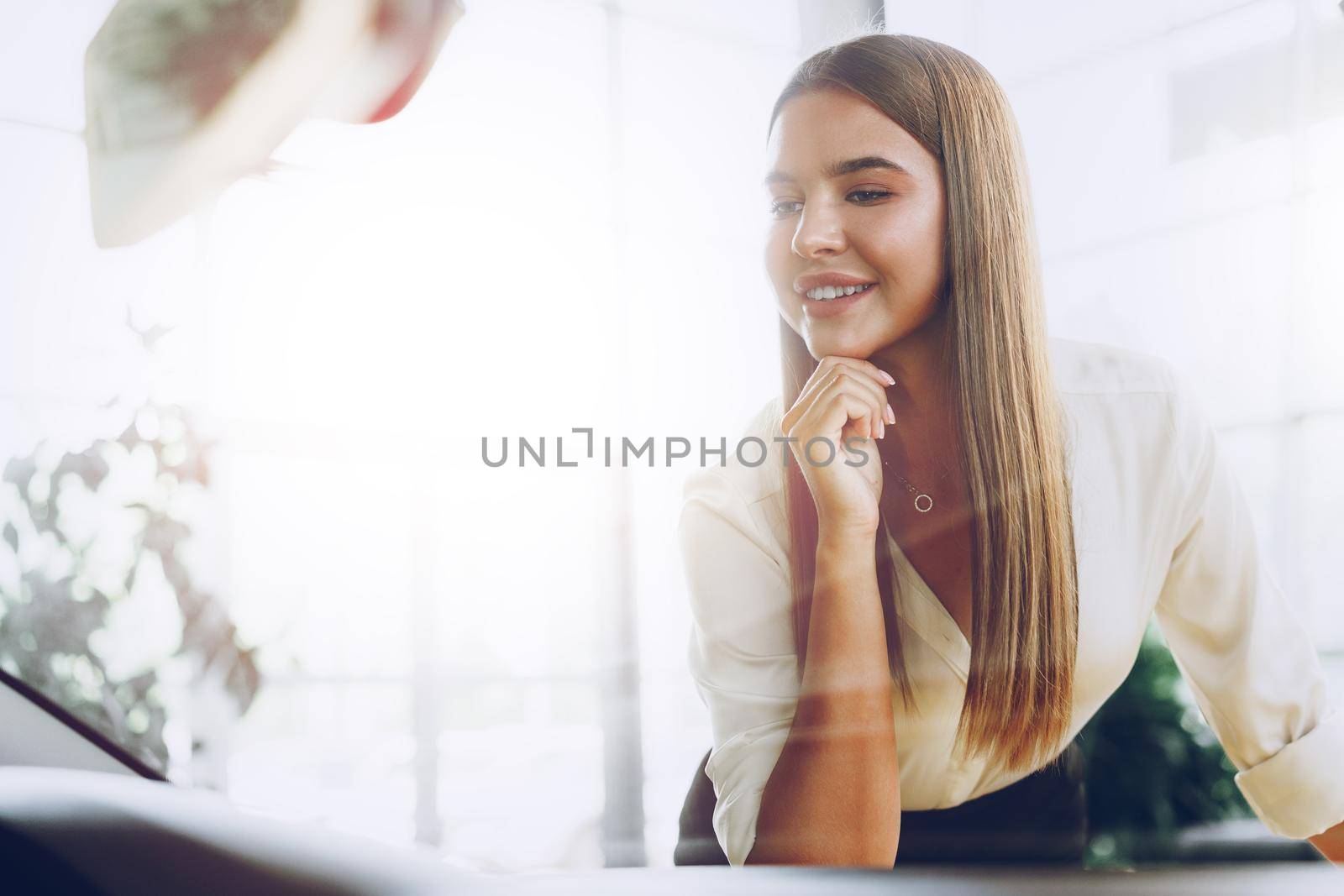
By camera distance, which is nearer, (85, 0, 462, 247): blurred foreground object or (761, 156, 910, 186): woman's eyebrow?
(761, 156, 910, 186): woman's eyebrow

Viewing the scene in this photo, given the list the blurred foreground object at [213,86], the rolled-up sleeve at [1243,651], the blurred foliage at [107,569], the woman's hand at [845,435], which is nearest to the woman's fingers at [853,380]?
the woman's hand at [845,435]

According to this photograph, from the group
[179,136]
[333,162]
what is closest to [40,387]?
[179,136]

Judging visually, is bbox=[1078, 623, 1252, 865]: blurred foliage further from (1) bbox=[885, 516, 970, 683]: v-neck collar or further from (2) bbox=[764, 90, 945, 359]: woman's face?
(2) bbox=[764, 90, 945, 359]: woman's face

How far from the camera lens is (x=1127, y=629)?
0.68m

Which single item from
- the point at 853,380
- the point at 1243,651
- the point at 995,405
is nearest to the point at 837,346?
the point at 853,380

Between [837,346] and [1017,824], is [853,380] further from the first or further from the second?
[1017,824]

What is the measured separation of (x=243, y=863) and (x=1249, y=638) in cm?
69

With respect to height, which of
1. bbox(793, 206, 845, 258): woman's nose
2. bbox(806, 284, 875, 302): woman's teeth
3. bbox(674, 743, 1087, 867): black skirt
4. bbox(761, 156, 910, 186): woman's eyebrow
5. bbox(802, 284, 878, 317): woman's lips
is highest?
bbox(761, 156, 910, 186): woman's eyebrow

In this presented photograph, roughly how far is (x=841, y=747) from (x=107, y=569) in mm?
846

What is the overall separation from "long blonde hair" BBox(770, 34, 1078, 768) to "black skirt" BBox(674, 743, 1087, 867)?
0.02 metres

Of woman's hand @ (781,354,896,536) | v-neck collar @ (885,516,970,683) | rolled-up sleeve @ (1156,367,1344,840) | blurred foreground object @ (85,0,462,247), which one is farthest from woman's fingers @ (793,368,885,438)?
blurred foreground object @ (85,0,462,247)

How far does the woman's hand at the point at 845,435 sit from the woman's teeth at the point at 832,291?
5 cm

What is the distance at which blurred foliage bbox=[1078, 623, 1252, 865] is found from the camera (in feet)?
2.21

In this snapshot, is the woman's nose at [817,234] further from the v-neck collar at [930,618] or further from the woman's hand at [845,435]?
the v-neck collar at [930,618]
